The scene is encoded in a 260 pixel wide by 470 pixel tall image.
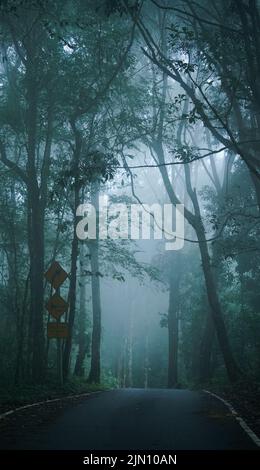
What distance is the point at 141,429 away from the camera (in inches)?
360

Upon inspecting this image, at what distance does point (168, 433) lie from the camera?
8773 millimetres

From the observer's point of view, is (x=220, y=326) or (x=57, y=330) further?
(x=220, y=326)

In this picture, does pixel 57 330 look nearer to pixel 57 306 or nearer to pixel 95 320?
pixel 57 306

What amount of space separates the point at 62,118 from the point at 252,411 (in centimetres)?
1280

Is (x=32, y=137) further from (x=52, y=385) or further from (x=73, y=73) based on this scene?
(x=52, y=385)

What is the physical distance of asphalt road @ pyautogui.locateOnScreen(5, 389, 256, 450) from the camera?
769cm

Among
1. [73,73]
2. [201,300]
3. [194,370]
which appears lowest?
[194,370]

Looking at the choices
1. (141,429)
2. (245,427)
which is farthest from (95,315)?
(141,429)

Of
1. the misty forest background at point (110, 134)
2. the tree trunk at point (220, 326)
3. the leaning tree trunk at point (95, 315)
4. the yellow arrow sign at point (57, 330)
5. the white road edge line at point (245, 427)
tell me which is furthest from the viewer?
the leaning tree trunk at point (95, 315)

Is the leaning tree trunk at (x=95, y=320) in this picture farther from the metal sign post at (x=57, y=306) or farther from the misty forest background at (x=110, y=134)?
the metal sign post at (x=57, y=306)

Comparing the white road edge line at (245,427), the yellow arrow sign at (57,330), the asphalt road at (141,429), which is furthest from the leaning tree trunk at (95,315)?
the white road edge line at (245,427)

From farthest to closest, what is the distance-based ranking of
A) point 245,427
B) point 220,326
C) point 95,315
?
point 95,315 < point 220,326 < point 245,427

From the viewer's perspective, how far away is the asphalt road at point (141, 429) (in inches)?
303
